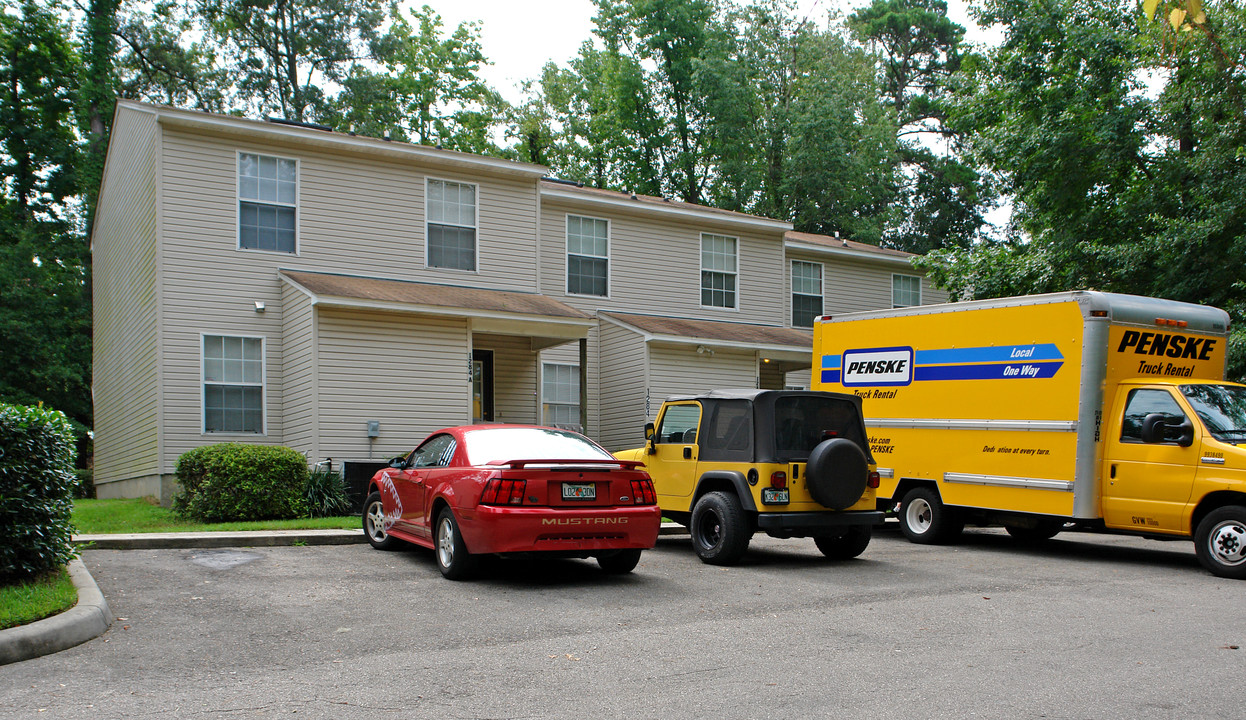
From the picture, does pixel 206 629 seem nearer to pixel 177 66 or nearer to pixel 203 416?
pixel 203 416

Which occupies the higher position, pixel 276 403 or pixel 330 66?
pixel 330 66

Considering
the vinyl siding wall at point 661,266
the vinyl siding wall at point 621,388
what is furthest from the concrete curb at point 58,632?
the vinyl siding wall at point 661,266

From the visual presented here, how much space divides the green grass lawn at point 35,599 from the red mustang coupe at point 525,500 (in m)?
3.01

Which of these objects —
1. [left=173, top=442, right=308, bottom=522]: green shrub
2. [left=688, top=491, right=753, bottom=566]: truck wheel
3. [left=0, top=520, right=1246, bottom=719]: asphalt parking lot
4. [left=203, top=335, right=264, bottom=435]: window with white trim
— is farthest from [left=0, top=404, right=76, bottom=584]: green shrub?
[left=203, top=335, right=264, bottom=435]: window with white trim

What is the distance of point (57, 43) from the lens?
3450 cm

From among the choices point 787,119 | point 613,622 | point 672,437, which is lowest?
point 613,622

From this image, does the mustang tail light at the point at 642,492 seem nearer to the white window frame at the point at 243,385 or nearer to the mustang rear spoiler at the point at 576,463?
the mustang rear spoiler at the point at 576,463

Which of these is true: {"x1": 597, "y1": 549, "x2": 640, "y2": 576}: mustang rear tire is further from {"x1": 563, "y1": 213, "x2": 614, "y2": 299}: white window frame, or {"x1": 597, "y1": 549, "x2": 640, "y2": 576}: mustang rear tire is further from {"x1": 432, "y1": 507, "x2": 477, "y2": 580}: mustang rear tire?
{"x1": 563, "y1": 213, "x2": 614, "y2": 299}: white window frame

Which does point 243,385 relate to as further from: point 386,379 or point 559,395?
Result: point 559,395

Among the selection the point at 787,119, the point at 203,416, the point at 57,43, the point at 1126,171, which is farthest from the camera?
the point at 787,119

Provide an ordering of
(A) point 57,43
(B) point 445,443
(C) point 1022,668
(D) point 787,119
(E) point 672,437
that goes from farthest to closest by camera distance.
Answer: (D) point 787,119
(A) point 57,43
(E) point 672,437
(B) point 445,443
(C) point 1022,668

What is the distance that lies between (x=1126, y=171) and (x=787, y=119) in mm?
19170

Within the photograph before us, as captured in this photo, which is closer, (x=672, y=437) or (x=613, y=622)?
(x=613, y=622)

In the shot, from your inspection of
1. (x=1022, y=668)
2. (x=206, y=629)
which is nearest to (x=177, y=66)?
(x=206, y=629)
